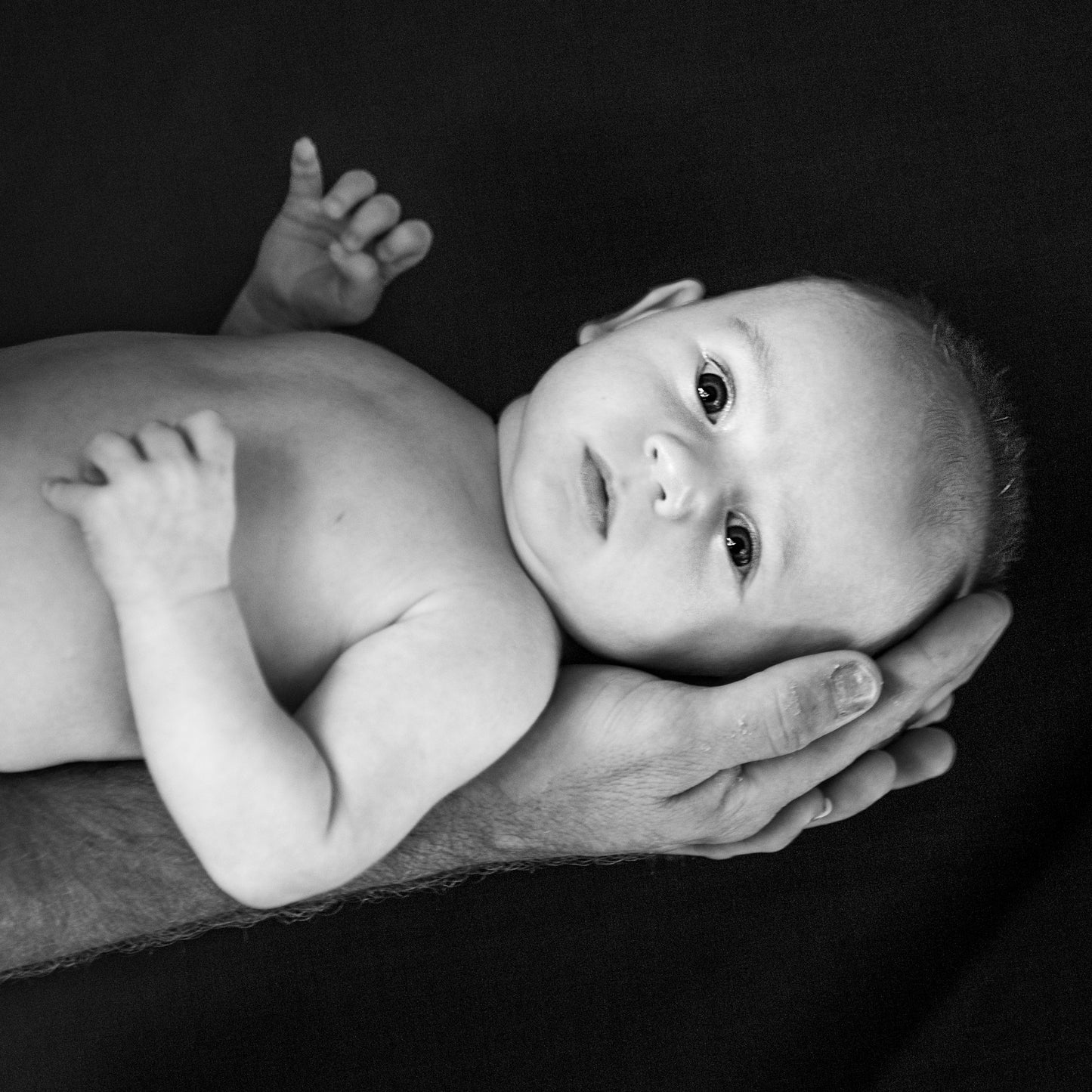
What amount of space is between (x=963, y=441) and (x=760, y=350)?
0.74 ft

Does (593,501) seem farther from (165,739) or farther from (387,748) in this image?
(165,739)

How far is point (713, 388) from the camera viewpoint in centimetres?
119

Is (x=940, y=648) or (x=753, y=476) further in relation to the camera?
(x=940, y=648)

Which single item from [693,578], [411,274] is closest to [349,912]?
[693,578]

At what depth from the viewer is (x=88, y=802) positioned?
1291 millimetres

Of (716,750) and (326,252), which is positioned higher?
(326,252)

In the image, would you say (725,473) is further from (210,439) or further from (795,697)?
(210,439)

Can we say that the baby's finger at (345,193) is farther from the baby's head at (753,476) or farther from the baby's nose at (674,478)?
the baby's nose at (674,478)

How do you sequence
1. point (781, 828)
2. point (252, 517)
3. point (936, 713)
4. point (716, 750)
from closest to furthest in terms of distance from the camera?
point (252, 517)
point (716, 750)
point (781, 828)
point (936, 713)

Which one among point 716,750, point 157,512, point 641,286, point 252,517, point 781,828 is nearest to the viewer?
point 157,512

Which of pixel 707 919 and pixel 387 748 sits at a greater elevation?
pixel 387 748

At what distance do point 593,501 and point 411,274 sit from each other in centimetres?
79

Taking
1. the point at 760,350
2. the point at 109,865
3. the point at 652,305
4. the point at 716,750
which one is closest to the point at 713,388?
the point at 760,350

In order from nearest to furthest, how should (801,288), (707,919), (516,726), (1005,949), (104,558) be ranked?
(104,558) → (516,726) → (801,288) → (1005,949) → (707,919)
